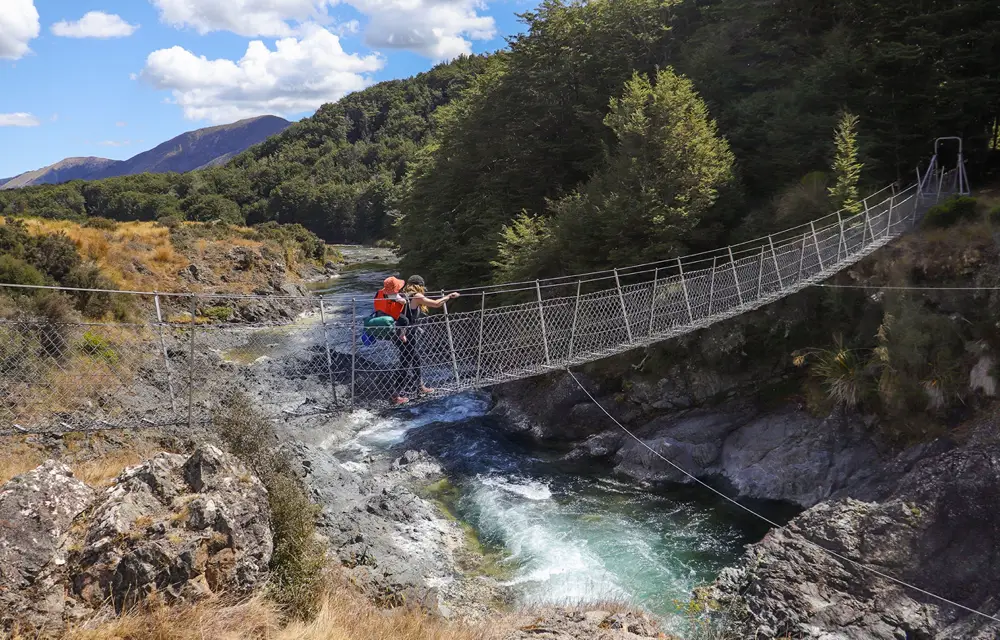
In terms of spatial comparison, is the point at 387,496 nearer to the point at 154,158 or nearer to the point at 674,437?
the point at 674,437

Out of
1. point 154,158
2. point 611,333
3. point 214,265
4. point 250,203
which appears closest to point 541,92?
point 611,333

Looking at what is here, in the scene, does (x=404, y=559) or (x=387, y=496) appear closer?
(x=404, y=559)

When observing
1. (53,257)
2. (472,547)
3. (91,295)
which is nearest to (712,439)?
(472,547)

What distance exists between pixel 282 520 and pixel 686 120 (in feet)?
30.8

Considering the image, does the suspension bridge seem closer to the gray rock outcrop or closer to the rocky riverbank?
the gray rock outcrop

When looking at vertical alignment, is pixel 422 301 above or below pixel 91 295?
below

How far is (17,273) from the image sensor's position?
1009cm

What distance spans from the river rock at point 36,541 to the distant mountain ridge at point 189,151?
557 ft

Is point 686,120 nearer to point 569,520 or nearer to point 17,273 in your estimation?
point 569,520

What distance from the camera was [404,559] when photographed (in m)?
6.58

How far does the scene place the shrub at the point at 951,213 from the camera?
889cm

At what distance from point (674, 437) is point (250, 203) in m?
51.0

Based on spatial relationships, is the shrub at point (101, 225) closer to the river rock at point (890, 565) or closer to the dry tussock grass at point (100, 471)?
the dry tussock grass at point (100, 471)

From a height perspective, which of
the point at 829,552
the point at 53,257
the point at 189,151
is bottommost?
the point at 829,552
